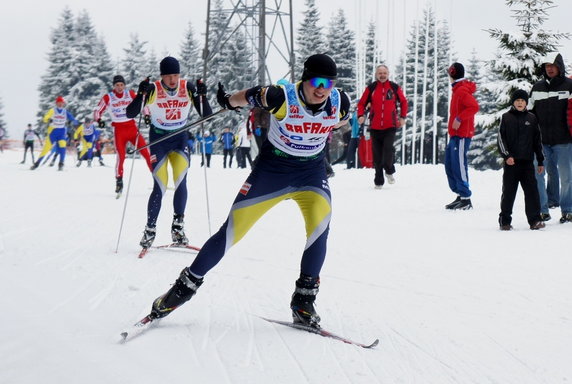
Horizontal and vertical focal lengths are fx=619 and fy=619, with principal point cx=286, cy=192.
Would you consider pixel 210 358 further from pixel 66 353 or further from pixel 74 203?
pixel 74 203

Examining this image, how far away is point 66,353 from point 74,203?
802 centimetres

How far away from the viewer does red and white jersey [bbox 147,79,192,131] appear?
7.20m

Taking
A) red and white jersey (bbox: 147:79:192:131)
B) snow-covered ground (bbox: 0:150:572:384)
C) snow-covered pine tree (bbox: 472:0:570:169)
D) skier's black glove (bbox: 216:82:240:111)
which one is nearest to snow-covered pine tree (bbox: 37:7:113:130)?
snow-covered pine tree (bbox: 472:0:570:169)

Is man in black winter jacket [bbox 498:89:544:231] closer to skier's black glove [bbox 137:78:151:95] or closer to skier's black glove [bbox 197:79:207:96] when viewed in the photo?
skier's black glove [bbox 197:79:207:96]

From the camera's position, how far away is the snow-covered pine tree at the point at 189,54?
6306cm

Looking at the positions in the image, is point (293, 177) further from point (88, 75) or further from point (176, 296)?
point (88, 75)

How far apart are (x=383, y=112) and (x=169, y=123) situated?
5.53 metres

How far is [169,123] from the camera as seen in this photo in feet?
24.1

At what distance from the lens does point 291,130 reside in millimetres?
4086

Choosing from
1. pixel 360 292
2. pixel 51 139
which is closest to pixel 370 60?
pixel 51 139

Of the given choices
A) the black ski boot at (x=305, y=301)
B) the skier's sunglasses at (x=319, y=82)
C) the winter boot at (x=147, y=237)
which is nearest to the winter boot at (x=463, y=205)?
the winter boot at (x=147, y=237)

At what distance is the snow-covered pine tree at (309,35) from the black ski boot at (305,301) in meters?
46.6

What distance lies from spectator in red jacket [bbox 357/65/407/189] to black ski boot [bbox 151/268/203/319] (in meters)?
7.90

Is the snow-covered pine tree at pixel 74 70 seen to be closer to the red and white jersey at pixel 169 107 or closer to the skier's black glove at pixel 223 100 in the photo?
the red and white jersey at pixel 169 107
